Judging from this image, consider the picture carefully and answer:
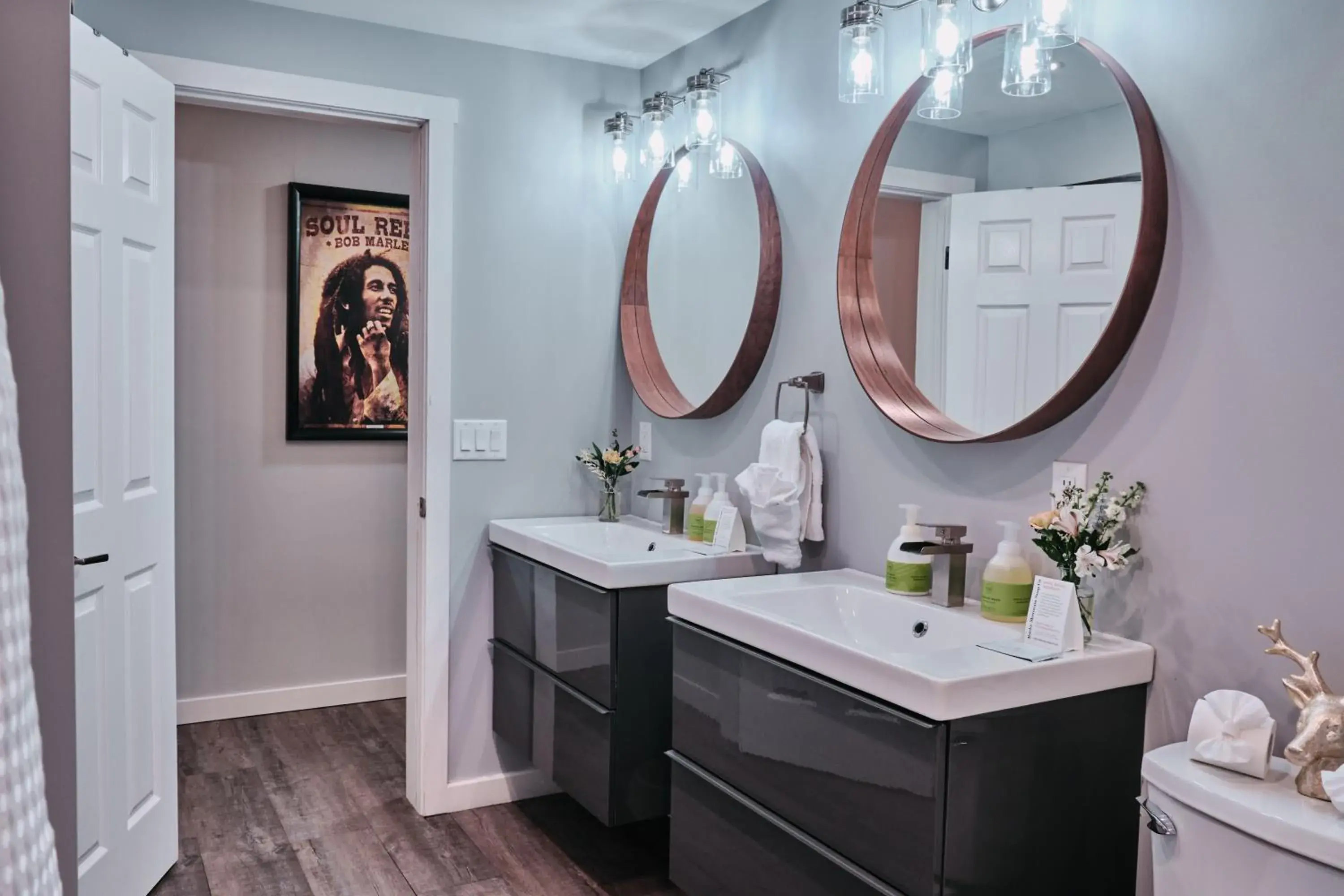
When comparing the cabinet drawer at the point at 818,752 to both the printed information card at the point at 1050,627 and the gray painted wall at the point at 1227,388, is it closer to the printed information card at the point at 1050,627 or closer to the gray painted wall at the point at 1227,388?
the printed information card at the point at 1050,627

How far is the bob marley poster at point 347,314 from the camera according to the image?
3859 millimetres

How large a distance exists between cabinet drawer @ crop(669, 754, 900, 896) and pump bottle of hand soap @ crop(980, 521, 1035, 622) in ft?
1.75

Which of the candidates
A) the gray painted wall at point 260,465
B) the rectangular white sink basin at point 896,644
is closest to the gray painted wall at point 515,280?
the gray painted wall at point 260,465

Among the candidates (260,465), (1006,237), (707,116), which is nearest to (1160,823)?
(1006,237)

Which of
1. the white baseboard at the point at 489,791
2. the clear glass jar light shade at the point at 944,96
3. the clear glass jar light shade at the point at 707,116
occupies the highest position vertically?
the clear glass jar light shade at the point at 707,116

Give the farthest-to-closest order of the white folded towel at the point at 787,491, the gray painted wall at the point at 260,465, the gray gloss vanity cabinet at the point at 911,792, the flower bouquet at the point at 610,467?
the gray painted wall at the point at 260,465, the flower bouquet at the point at 610,467, the white folded towel at the point at 787,491, the gray gloss vanity cabinet at the point at 911,792

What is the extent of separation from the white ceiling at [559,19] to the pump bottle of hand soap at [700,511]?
4.10 feet

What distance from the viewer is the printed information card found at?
164 cm

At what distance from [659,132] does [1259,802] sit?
2.30 metres

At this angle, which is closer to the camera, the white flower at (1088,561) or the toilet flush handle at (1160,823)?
the toilet flush handle at (1160,823)

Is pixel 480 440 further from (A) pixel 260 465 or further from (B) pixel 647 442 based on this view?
(A) pixel 260 465

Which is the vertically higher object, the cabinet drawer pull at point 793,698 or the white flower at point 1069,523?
the white flower at point 1069,523

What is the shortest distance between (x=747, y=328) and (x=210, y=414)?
7.10ft

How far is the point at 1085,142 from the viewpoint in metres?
1.80
